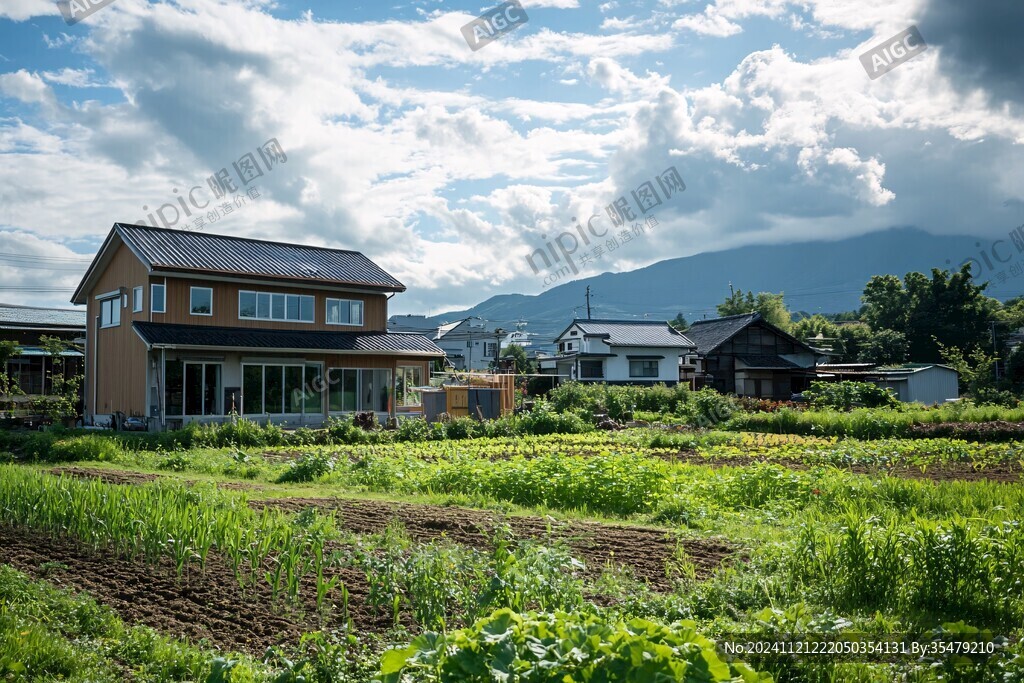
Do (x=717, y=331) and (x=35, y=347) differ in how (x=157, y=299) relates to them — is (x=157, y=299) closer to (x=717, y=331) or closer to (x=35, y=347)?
(x=35, y=347)

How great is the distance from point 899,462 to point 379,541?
34.4 ft

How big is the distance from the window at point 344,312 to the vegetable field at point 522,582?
19021 millimetres

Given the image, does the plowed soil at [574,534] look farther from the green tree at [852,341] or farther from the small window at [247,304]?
the green tree at [852,341]

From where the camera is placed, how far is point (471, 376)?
30.5 m

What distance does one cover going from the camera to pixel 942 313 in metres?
54.0

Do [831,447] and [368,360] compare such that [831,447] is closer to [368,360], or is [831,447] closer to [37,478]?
[37,478]

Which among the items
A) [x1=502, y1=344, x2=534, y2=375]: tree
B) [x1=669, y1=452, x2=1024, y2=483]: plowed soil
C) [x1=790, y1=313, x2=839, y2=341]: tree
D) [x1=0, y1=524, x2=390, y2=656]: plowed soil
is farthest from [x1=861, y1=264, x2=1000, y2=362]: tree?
[x1=0, y1=524, x2=390, y2=656]: plowed soil

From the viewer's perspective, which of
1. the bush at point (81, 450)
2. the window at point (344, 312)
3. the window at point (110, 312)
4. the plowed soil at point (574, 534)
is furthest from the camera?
the window at point (344, 312)

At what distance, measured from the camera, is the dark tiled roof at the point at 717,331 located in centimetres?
4703

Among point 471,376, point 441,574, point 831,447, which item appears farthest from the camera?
point 471,376

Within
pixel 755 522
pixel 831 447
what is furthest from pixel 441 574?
pixel 831 447

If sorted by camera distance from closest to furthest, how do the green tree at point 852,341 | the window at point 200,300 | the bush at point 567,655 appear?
the bush at point 567,655 → the window at point 200,300 → the green tree at point 852,341

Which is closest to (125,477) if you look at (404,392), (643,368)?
(404,392)

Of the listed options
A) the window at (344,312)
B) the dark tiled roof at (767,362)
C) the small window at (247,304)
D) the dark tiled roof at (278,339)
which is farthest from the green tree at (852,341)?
the small window at (247,304)
